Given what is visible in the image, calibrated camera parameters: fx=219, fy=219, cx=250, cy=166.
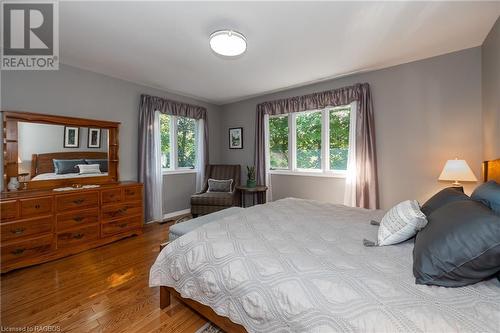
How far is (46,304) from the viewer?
1753mm

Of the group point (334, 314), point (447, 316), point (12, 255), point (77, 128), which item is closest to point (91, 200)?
point (12, 255)

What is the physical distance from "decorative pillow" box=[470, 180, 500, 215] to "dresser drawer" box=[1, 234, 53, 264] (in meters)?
3.79

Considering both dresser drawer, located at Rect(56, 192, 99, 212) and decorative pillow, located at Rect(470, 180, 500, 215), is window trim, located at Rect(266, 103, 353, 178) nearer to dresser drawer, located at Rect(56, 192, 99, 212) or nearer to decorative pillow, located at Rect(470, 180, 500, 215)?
decorative pillow, located at Rect(470, 180, 500, 215)

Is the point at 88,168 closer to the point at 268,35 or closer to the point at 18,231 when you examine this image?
the point at 18,231

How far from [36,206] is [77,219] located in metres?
0.42

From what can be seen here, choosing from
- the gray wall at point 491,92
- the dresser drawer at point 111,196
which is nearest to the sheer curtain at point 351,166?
the gray wall at point 491,92

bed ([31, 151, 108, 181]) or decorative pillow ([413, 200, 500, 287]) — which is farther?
bed ([31, 151, 108, 181])

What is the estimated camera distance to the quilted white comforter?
2.70ft

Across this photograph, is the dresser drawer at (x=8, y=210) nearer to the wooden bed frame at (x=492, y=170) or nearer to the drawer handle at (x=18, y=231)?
the drawer handle at (x=18, y=231)

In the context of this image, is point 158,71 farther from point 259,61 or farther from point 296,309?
point 296,309

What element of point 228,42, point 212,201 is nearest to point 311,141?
point 212,201

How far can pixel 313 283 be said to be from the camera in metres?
1.02

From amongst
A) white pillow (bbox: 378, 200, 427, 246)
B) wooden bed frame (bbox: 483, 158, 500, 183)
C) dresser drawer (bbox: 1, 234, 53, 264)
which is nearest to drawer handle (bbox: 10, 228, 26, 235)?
dresser drawer (bbox: 1, 234, 53, 264)

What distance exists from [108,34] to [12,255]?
244 centimetres
